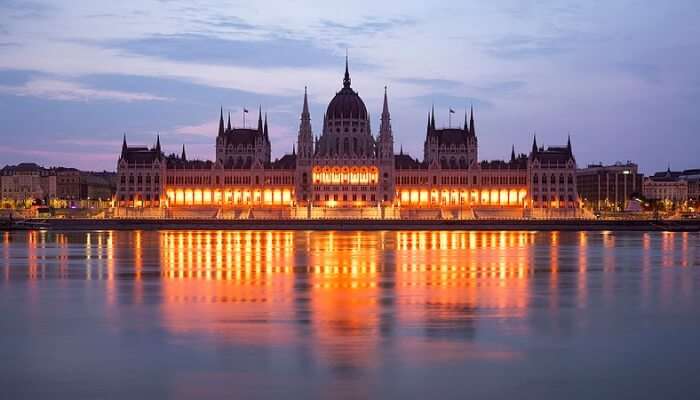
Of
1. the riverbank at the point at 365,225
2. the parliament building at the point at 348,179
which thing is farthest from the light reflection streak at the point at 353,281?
the parliament building at the point at 348,179

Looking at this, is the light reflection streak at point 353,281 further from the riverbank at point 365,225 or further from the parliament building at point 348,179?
the parliament building at point 348,179

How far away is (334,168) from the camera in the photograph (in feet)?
483

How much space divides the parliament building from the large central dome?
23 cm

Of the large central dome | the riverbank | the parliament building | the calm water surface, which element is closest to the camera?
the calm water surface

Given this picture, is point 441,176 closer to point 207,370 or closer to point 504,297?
point 504,297

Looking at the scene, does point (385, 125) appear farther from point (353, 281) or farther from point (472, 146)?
point (353, 281)

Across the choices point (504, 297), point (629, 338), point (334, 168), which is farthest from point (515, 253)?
point (334, 168)

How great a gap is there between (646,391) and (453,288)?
65.4 feet

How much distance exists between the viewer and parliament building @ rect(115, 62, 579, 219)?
146 metres

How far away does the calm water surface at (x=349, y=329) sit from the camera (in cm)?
2211

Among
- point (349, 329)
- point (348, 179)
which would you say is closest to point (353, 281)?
point (349, 329)

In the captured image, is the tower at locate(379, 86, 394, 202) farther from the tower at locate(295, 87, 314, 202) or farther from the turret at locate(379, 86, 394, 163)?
the tower at locate(295, 87, 314, 202)

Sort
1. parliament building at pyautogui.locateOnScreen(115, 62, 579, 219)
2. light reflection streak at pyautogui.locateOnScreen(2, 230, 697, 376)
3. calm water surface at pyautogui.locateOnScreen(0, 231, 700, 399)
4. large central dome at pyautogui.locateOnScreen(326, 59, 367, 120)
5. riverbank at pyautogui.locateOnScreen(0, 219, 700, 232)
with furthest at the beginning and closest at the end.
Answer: large central dome at pyautogui.locateOnScreen(326, 59, 367, 120) < parliament building at pyautogui.locateOnScreen(115, 62, 579, 219) < riverbank at pyautogui.locateOnScreen(0, 219, 700, 232) < light reflection streak at pyautogui.locateOnScreen(2, 230, 697, 376) < calm water surface at pyautogui.locateOnScreen(0, 231, 700, 399)

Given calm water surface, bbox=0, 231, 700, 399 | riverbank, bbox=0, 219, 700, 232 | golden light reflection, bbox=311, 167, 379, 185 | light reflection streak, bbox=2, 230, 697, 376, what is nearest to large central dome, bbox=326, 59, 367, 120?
golden light reflection, bbox=311, 167, 379, 185
